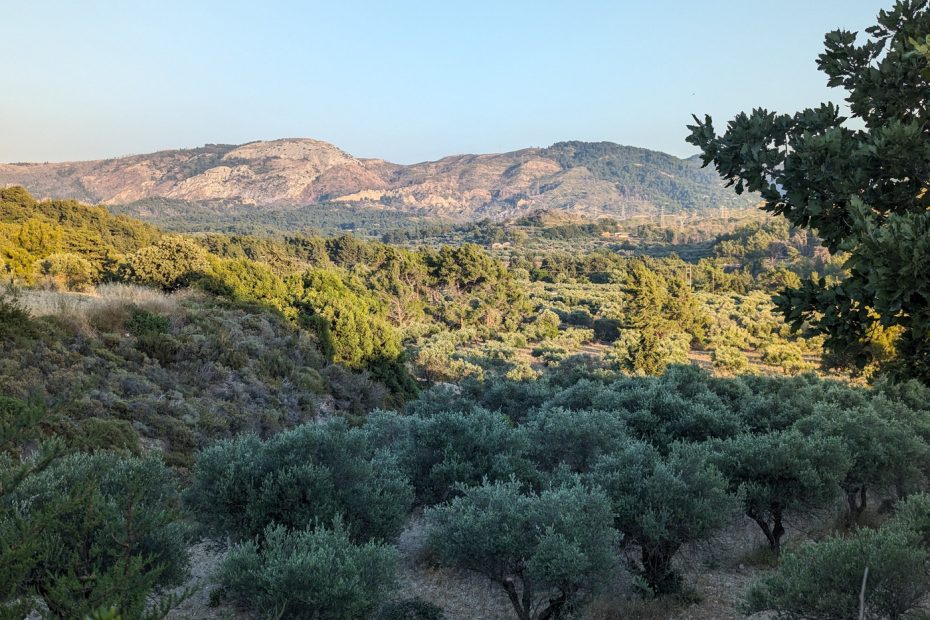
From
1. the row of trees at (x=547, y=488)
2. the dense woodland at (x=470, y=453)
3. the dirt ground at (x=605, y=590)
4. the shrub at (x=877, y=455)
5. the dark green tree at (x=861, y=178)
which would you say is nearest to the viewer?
the dark green tree at (x=861, y=178)

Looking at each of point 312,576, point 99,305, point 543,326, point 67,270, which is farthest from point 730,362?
point 67,270

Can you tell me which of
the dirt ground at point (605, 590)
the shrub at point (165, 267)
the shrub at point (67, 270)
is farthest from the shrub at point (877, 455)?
the shrub at point (67, 270)

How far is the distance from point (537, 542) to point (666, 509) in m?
1.96

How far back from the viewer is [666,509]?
23.6ft

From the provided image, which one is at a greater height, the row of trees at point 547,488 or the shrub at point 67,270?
the shrub at point 67,270

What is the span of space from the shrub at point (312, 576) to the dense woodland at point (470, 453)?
0.08ft

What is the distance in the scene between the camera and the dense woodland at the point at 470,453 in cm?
419

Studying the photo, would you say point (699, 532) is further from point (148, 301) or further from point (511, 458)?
point (148, 301)

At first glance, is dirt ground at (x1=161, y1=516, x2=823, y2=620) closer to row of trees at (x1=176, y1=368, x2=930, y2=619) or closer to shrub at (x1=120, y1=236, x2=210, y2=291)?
row of trees at (x1=176, y1=368, x2=930, y2=619)

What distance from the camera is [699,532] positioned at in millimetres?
7148

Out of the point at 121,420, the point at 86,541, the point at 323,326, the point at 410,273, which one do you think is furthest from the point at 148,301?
the point at 410,273

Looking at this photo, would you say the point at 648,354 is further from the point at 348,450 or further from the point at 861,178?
the point at 861,178

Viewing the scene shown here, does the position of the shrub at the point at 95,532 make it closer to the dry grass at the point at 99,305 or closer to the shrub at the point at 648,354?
the dry grass at the point at 99,305

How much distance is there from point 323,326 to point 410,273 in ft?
67.2
